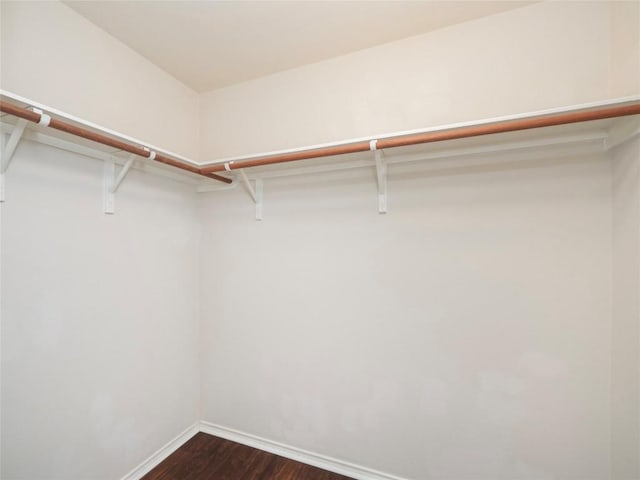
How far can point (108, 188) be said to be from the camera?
1737 mm

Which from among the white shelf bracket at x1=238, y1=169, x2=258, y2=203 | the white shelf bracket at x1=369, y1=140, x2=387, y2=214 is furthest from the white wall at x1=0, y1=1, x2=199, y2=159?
the white shelf bracket at x1=369, y1=140, x2=387, y2=214

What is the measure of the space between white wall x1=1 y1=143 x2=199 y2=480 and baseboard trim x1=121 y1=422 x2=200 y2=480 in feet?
0.15

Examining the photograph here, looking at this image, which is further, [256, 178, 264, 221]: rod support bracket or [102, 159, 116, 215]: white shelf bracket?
[256, 178, 264, 221]: rod support bracket

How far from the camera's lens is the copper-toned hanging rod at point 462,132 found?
120 cm

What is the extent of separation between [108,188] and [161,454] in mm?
1830

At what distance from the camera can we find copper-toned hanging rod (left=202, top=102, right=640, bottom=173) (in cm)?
120

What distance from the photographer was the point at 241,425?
2230 millimetres

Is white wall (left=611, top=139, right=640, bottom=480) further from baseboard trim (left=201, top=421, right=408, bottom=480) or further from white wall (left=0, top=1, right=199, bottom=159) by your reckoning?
white wall (left=0, top=1, right=199, bottom=159)

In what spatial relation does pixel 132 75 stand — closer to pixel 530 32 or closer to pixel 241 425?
pixel 530 32

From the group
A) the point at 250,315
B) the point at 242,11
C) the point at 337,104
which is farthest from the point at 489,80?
the point at 250,315

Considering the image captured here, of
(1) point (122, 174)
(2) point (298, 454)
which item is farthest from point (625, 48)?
(2) point (298, 454)

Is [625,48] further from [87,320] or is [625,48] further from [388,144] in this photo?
[87,320]

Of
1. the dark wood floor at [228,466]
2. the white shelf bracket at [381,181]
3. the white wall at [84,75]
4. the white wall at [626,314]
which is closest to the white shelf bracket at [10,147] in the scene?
the white wall at [84,75]

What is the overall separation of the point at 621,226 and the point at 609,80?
0.73 metres
